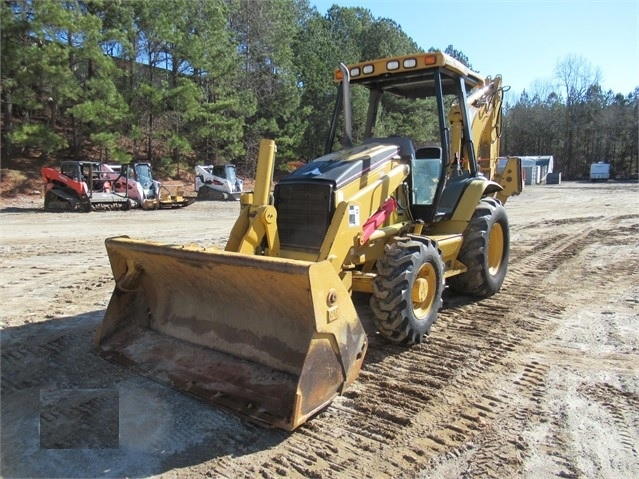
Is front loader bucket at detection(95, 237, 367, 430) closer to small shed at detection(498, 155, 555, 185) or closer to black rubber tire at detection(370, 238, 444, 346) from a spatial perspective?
black rubber tire at detection(370, 238, 444, 346)

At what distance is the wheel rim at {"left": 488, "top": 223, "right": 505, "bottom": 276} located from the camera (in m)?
6.45

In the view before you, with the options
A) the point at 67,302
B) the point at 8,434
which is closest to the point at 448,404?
the point at 8,434

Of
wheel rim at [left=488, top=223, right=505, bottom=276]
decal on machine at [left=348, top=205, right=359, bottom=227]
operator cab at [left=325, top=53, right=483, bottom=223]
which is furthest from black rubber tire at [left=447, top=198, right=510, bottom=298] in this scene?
decal on machine at [left=348, top=205, right=359, bottom=227]

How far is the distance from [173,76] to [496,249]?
24.6 meters

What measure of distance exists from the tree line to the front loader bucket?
62.3 feet

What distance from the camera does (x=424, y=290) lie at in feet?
14.6

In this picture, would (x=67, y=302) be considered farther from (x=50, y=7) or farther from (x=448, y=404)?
(x=50, y=7)

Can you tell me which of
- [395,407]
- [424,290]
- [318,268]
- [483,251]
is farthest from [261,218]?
[483,251]

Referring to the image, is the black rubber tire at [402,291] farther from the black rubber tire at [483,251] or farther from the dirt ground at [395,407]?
the black rubber tire at [483,251]

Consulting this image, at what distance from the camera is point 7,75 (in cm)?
2044

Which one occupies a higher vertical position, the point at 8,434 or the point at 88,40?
the point at 88,40

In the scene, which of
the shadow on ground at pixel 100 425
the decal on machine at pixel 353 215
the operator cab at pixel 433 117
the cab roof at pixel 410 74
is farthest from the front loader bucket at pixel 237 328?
the cab roof at pixel 410 74

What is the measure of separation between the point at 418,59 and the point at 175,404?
3.92 meters

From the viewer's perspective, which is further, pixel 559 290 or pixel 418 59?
pixel 559 290
